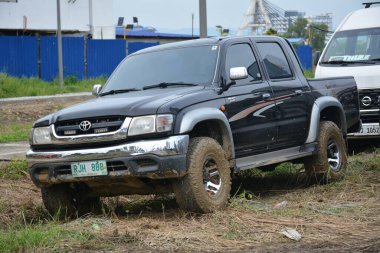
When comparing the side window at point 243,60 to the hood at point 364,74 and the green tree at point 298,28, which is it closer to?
the hood at point 364,74

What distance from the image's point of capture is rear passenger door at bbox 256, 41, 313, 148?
27.8 feet

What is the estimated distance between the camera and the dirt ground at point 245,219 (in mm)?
5898

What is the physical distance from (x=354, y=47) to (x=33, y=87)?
677 inches

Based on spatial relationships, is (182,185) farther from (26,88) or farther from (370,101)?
(26,88)

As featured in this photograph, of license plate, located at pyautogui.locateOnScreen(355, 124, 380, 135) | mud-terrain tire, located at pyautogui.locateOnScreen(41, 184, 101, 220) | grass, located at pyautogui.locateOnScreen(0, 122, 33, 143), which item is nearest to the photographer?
mud-terrain tire, located at pyautogui.locateOnScreen(41, 184, 101, 220)

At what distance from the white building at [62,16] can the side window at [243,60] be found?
28.8m

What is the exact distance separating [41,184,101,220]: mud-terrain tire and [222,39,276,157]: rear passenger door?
5.69 feet

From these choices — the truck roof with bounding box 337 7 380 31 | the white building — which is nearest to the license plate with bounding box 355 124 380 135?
the truck roof with bounding box 337 7 380 31

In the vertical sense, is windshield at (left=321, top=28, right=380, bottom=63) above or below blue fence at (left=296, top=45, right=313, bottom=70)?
above

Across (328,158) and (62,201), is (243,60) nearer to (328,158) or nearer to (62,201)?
(328,158)

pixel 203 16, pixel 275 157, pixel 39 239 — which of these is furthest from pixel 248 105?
pixel 203 16

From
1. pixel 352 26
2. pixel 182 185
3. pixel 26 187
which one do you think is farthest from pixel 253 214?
pixel 352 26

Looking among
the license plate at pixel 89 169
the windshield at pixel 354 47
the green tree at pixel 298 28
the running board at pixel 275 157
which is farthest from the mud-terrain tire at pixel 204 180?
the green tree at pixel 298 28

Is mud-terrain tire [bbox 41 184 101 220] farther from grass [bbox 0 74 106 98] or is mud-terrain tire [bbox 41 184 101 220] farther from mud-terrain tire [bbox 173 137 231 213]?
grass [bbox 0 74 106 98]
